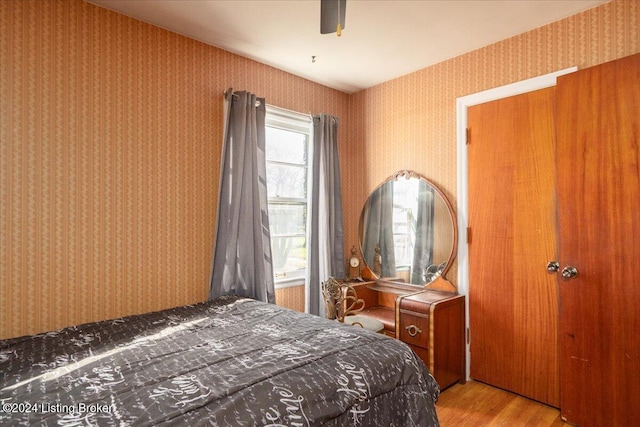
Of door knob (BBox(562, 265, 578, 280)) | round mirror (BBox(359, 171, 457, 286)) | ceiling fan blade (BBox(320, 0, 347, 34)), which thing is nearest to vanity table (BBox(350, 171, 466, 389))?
round mirror (BBox(359, 171, 457, 286))

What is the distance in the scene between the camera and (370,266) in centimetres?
350

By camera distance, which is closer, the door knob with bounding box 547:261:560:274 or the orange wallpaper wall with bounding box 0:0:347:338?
the orange wallpaper wall with bounding box 0:0:347:338

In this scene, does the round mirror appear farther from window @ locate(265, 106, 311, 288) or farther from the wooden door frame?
window @ locate(265, 106, 311, 288)

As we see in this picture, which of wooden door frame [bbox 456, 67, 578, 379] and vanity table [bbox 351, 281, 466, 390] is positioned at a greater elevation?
wooden door frame [bbox 456, 67, 578, 379]

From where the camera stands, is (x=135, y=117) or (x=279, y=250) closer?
(x=135, y=117)

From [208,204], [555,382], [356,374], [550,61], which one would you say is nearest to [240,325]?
[356,374]

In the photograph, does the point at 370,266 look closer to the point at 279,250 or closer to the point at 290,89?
the point at 279,250

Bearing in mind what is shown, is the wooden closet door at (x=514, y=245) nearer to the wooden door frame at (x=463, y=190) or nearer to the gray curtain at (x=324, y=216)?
the wooden door frame at (x=463, y=190)

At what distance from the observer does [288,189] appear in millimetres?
3314

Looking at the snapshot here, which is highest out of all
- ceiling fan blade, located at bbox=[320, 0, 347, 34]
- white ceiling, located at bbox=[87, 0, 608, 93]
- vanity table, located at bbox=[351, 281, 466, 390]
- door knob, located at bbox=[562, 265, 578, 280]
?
white ceiling, located at bbox=[87, 0, 608, 93]

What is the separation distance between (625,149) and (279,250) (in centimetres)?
250

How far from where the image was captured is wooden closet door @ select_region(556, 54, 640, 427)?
1.97m

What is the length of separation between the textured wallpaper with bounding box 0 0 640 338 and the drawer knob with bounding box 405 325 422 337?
585 millimetres

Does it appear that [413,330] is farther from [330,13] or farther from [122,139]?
[122,139]
